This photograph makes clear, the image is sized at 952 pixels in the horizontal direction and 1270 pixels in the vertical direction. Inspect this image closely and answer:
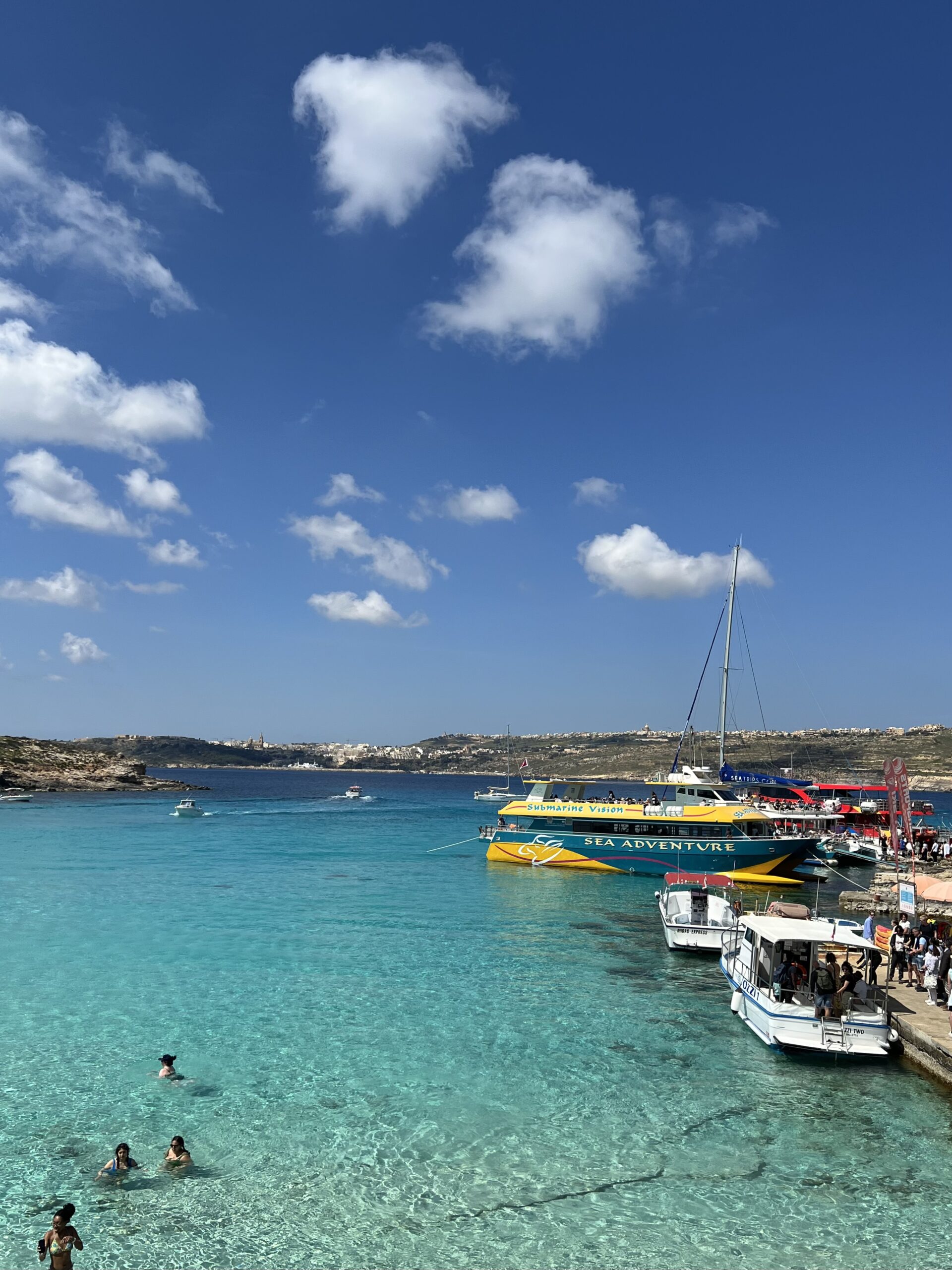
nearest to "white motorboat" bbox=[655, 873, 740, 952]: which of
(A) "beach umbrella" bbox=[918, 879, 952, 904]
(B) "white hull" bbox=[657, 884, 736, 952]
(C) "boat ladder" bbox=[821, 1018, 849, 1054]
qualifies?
(B) "white hull" bbox=[657, 884, 736, 952]

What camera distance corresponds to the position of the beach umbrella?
2452cm

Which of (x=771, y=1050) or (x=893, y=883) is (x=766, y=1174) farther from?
(x=893, y=883)

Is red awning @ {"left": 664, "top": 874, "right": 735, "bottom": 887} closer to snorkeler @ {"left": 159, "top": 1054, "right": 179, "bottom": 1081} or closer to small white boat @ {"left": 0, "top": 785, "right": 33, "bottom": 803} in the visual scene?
snorkeler @ {"left": 159, "top": 1054, "right": 179, "bottom": 1081}

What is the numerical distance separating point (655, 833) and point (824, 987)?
93.4 feet

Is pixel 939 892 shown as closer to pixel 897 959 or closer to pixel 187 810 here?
pixel 897 959

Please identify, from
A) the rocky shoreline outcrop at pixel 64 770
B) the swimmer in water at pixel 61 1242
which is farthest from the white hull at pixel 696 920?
the rocky shoreline outcrop at pixel 64 770

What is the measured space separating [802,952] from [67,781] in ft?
416

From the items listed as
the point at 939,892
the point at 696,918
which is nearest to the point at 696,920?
the point at 696,918

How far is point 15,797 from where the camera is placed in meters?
98.4

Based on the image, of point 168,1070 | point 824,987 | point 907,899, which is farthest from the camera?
point 907,899

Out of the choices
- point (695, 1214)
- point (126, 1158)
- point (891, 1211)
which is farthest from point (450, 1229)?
point (891, 1211)

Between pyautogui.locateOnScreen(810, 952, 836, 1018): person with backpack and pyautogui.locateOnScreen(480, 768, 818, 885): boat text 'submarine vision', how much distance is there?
26605mm

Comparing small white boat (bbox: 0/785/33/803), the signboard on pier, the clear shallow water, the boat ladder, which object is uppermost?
the signboard on pier

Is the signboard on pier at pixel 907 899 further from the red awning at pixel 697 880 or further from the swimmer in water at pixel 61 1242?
the swimmer in water at pixel 61 1242
